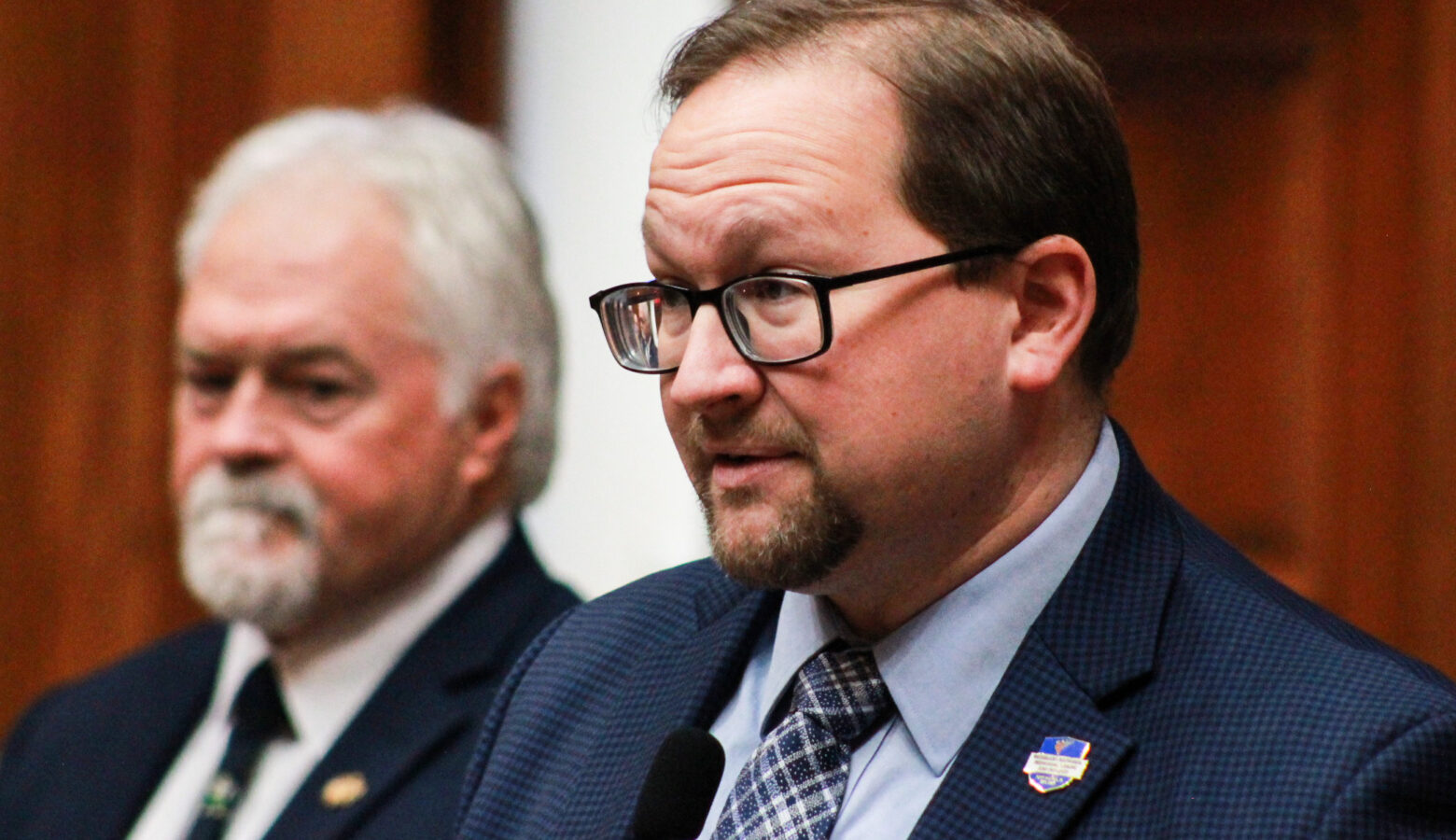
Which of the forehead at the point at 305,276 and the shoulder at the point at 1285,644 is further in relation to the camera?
the forehead at the point at 305,276

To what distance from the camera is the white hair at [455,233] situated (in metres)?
2.91

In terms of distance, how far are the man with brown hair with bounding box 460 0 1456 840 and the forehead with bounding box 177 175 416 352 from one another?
115 centimetres

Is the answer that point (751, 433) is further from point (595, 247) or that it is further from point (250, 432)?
point (595, 247)

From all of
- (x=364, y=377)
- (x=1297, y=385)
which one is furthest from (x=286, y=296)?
(x=1297, y=385)

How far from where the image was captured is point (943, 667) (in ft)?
5.47

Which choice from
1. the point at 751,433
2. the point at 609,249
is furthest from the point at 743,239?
the point at 609,249

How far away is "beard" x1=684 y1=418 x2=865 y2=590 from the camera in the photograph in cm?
162

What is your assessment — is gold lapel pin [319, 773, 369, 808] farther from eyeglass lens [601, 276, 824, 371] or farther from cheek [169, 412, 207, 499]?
eyeglass lens [601, 276, 824, 371]

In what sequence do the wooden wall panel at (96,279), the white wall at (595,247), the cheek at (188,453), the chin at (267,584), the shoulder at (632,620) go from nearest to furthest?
1. the shoulder at (632,620)
2. the chin at (267,584)
3. the cheek at (188,453)
4. the white wall at (595,247)
5. the wooden wall panel at (96,279)

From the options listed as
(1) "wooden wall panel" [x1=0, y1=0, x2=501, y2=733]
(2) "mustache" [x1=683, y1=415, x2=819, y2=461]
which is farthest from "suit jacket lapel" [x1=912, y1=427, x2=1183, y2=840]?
(1) "wooden wall panel" [x1=0, y1=0, x2=501, y2=733]

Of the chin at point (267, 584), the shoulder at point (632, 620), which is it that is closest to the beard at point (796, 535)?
the shoulder at point (632, 620)

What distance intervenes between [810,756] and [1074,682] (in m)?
0.27

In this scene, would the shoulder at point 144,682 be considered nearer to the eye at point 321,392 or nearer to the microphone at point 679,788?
the eye at point 321,392

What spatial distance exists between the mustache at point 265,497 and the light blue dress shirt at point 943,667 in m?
1.27
